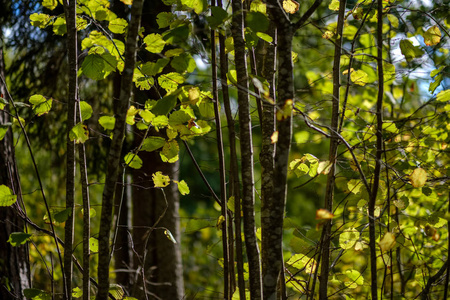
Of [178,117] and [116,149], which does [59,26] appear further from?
[116,149]

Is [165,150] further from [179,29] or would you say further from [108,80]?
[108,80]

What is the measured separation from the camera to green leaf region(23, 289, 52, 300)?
1.60 metres

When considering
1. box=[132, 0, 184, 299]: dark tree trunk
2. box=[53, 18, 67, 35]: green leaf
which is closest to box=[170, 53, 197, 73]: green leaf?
box=[53, 18, 67, 35]: green leaf

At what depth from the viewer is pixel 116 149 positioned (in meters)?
1.24

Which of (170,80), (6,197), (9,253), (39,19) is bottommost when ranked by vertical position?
(9,253)

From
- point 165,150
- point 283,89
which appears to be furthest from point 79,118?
point 283,89

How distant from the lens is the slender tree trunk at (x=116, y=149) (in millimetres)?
1211

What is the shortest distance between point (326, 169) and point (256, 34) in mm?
475

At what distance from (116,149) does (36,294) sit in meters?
0.74

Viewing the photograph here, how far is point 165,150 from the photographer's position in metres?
1.65

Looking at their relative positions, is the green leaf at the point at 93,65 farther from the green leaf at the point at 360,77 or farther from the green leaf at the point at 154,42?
the green leaf at the point at 360,77

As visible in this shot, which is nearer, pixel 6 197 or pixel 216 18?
pixel 216 18

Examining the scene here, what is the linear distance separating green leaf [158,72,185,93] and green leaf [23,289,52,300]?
86 cm

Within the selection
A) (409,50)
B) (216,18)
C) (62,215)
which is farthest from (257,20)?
(62,215)
